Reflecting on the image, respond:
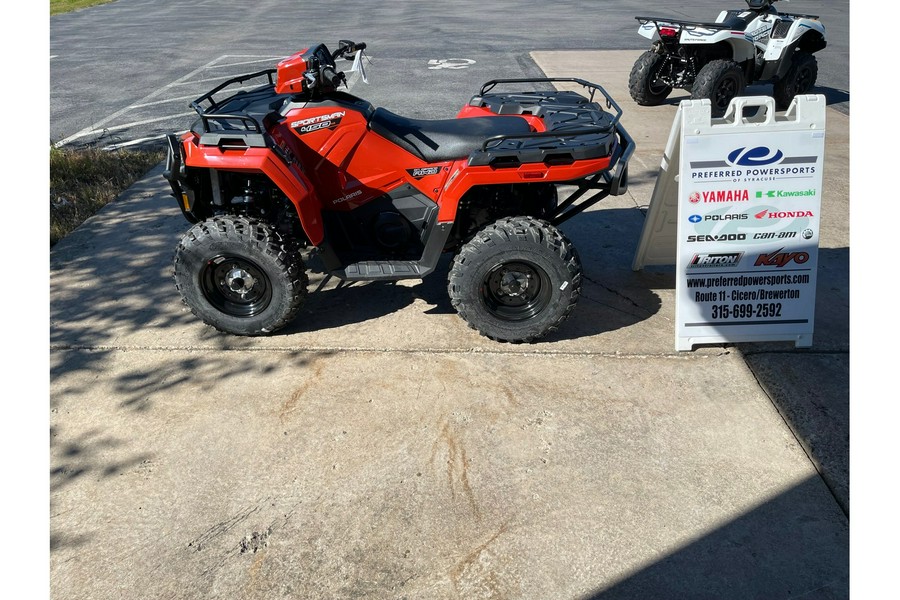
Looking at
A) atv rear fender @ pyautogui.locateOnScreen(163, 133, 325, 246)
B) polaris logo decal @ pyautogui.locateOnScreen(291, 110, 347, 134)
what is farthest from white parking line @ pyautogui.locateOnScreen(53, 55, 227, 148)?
polaris logo decal @ pyautogui.locateOnScreen(291, 110, 347, 134)

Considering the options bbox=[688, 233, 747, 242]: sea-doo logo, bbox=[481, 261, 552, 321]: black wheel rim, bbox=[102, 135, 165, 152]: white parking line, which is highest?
bbox=[102, 135, 165, 152]: white parking line

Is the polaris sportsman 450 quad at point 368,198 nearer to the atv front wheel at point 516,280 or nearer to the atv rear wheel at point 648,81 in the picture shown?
the atv front wheel at point 516,280

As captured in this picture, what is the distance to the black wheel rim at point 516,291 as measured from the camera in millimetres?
4605

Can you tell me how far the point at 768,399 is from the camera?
4199 mm

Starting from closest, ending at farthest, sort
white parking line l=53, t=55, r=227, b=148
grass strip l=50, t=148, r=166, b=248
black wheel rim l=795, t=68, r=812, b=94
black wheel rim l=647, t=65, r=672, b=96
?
grass strip l=50, t=148, r=166, b=248 < white parking line l=53, t=55, r=227, b=148 < black wheel rim l=795, t=68, r=812, b=94 < black wheel rim l=647, t=65, r=672, b=96

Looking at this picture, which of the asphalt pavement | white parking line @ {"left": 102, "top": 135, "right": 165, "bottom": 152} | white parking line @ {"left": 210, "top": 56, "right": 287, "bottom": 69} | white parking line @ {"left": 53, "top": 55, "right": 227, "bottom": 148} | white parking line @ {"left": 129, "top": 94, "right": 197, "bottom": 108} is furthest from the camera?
white parking line @ {"left": 210, "top": 56, "right": 287, "bottom": 69}

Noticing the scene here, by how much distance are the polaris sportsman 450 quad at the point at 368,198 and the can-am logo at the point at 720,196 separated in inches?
18.6

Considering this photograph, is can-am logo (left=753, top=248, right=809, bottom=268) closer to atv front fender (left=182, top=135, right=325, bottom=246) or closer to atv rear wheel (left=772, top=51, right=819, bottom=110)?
atv front fender (left=182, top=135, right=325, bottom=246)

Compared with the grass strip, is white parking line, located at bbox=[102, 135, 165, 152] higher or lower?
higher

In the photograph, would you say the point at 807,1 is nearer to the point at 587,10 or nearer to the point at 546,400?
the point at 587,10

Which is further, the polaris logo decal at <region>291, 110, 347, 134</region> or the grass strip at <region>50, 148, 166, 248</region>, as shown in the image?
the grass strip at <region>50, 148, 166, 248</region>

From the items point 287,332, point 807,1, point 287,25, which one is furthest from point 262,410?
point 807,1

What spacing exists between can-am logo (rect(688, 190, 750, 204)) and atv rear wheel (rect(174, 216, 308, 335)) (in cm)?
242

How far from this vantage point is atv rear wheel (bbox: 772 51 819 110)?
10383 millimetres
